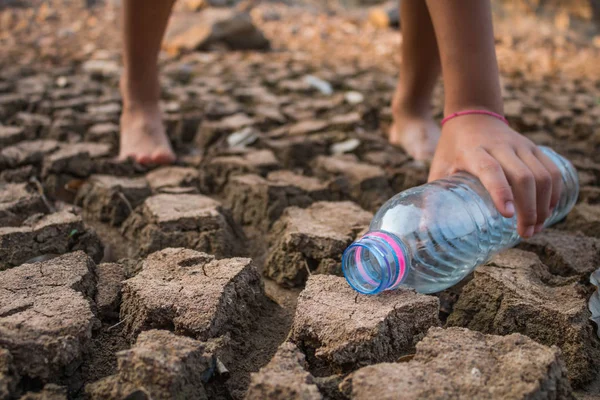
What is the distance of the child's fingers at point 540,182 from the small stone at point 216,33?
3813 mm

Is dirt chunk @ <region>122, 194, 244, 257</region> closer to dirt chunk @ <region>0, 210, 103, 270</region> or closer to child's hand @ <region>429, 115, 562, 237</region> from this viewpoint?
dirt chunk @ <region>0, 210, 103, 270</region>

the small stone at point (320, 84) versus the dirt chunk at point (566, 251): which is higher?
the dirt chunk at point (566, 251)

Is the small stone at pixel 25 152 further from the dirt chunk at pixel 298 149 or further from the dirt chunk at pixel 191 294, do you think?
the dirt chunk at pixel 191 294

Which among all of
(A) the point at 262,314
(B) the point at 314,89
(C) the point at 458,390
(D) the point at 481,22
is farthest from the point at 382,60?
(C) the point at 458,390

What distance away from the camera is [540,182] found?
1.27 metres

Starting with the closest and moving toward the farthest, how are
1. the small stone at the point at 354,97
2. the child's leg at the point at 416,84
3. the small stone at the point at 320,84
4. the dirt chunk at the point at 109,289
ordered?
the dirt chunk at the point at 109,289 < the child's leg at the point at 416,84 < the small stone at the point at 354,97 < the small stone at the point at 320,84

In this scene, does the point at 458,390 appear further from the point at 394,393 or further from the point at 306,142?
the point at 306,142

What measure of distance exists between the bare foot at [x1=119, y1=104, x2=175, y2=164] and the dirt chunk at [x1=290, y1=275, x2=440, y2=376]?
1.14 m

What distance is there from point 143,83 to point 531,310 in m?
1.62

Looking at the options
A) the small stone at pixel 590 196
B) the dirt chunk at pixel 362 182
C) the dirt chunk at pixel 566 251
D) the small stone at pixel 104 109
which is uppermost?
the small stone at pixel 104 109

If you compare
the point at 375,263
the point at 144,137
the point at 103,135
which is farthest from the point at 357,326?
the point at 103,135

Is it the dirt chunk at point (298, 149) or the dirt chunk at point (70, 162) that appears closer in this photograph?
the dirt chunk at point (70, 162)

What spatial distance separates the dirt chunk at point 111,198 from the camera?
1754 mm

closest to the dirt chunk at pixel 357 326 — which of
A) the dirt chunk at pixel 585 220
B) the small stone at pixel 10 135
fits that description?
the dirt chunk at pixel 585 220
